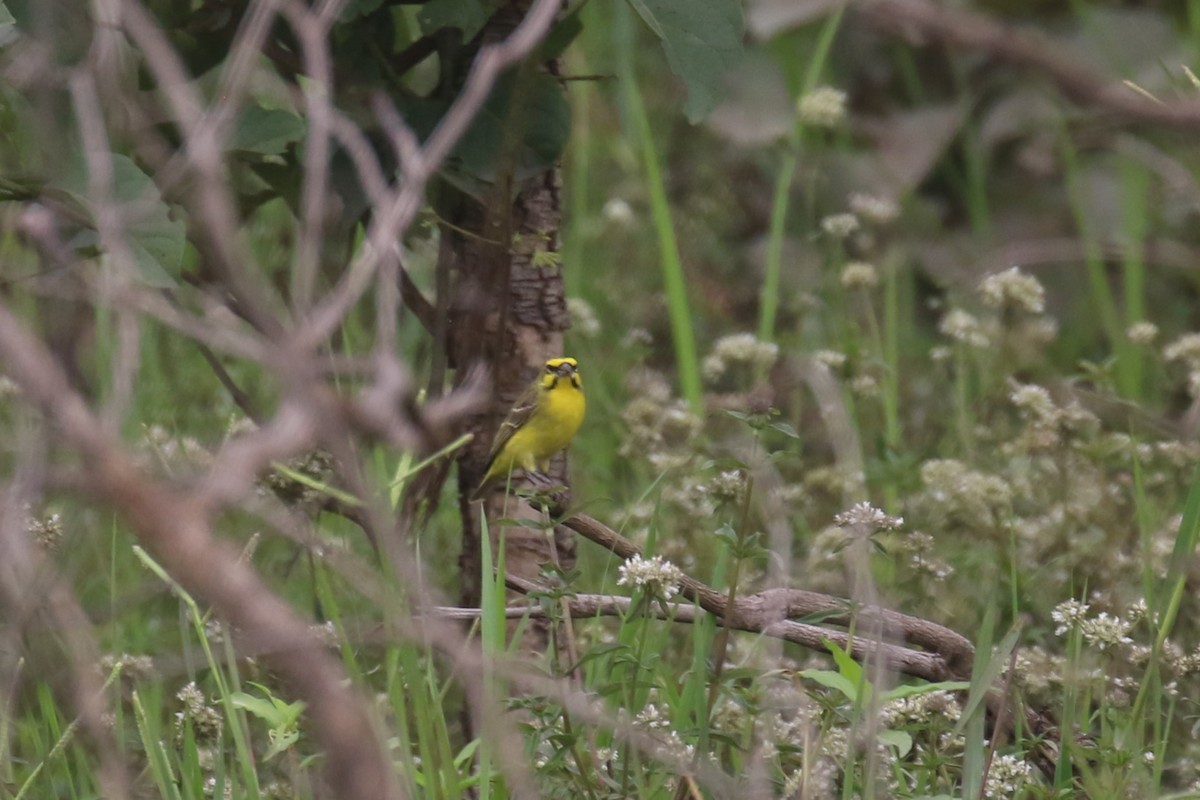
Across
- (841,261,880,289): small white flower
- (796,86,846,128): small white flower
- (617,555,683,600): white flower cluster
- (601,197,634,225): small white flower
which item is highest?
(617,555,683,600): white flower cluster

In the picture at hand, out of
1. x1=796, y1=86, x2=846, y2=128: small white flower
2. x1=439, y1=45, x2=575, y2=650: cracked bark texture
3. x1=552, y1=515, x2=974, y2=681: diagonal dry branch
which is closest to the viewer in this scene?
x1=552, y1=515, x2=974, y2=681: diagonal dry branch

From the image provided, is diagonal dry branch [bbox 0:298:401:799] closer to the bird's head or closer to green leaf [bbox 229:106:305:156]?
green leaf [bbox 229:106:305:156]

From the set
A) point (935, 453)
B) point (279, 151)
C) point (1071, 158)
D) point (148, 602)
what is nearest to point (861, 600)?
point (279, 151)

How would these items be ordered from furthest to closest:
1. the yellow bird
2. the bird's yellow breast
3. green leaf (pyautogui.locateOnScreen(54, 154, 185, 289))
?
the bird's yellow breast, the yellow bird, green leaf (pyautogui.locateOnScreen(54, 154, 185, 289))

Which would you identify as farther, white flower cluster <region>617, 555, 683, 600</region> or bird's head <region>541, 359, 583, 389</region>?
bird's head <region>541, 359, 583, 389</region>

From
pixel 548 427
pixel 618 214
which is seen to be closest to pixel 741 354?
pixel 548 427

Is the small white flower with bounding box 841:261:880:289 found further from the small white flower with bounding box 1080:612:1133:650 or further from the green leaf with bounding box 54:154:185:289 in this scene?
the green leaf with bounding box 54:154:185:289

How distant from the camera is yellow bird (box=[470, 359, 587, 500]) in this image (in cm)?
269

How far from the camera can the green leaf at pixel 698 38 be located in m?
2.20

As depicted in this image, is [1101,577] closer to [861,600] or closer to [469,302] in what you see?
[861,600]

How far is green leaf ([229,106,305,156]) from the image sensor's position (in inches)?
88.0

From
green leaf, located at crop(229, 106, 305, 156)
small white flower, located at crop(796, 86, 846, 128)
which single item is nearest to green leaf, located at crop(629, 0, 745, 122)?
green leaf, located at crop(229, 106, 305, 156)

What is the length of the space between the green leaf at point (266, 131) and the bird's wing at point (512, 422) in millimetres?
630

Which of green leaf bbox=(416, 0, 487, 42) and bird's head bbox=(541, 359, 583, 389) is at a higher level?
green leaf bbox=(416, 0, 487, 42)
